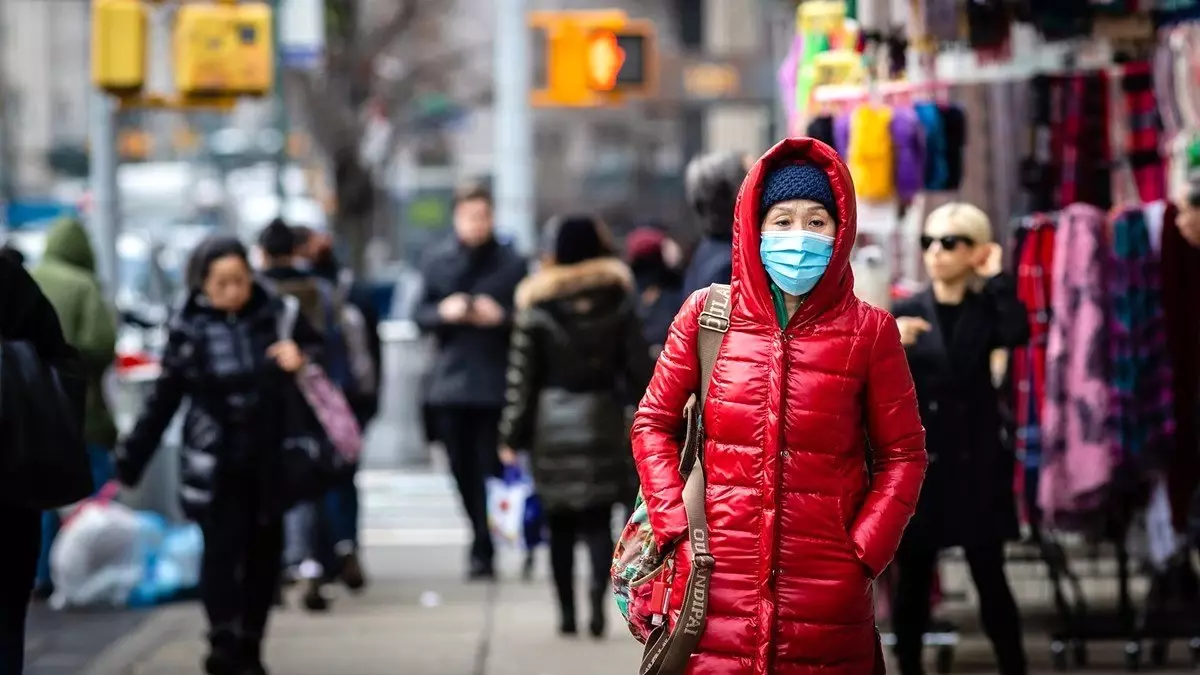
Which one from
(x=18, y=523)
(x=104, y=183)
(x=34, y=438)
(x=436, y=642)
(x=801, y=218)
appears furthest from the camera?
(x=104, y=183)

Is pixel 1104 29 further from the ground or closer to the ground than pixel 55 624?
further from the ground

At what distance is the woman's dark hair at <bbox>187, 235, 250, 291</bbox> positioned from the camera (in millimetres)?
8555

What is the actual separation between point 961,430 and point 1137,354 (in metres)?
1.28

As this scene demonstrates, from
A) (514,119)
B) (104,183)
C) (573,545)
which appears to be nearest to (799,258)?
(573,545)

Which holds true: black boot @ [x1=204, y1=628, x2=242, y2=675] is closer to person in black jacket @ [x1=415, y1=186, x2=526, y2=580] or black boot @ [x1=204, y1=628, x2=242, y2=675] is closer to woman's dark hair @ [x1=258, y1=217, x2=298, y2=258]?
woman's dark hair @ [x1=258, y1=217, x2=298, y2=258]

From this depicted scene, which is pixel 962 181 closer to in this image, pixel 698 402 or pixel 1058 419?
pixel 1058 419

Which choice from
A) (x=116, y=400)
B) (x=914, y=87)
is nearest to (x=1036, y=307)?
(x=914, y=87)

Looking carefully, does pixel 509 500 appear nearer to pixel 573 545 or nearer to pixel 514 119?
pixel 573 545

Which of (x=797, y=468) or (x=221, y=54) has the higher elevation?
(x=221, y=54)

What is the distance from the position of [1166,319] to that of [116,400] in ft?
22.0

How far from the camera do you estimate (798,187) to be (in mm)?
5387

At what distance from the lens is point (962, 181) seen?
9531 mm

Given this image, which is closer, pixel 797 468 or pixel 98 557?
pixel 797 468

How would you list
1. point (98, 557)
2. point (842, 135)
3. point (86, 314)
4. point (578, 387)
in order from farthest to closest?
point (98, 557) < point (86, 314) < point (578, 387) < point (842, 135)
